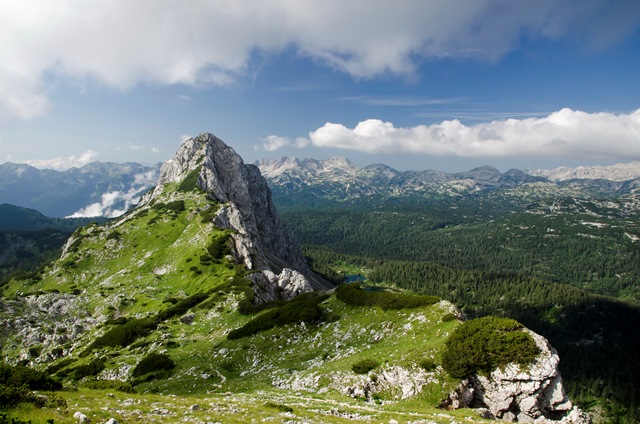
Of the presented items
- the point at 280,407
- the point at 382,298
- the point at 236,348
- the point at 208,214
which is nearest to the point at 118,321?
the point at 236,348

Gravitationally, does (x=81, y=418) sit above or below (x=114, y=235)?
above

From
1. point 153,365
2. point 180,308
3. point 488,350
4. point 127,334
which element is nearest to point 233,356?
point 153,365

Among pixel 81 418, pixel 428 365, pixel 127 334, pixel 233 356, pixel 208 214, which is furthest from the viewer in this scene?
pixel 208 214

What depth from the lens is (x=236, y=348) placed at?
5047 centimetres

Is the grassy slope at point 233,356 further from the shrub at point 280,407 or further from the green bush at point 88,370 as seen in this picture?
the green bush at point 88,370

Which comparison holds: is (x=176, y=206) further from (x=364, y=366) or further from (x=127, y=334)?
(x=364, y=366)

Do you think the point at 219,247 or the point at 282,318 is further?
the point at 219,247

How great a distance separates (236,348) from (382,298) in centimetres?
2246

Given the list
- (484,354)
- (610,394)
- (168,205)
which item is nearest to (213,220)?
(168,205)

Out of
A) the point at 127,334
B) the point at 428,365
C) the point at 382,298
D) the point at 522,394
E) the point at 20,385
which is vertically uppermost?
the point at 20,385

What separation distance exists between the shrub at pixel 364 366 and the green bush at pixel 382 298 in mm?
13512

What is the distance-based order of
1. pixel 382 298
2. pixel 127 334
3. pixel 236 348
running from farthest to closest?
1. pixel 127 334
2. pixel 382 298
3. pixel 236 348

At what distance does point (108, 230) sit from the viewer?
153 metres

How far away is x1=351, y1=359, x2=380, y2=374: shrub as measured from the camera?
3569 cm
